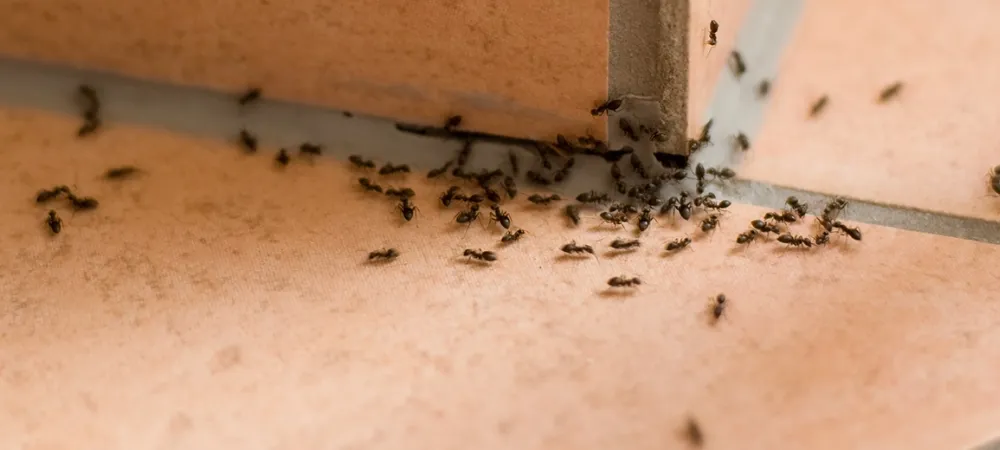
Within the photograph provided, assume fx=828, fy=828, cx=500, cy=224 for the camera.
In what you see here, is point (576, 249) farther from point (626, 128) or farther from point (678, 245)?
point (626, 128)

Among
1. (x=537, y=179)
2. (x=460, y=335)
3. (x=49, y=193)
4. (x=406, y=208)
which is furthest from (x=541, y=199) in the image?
(x=49, y=193)

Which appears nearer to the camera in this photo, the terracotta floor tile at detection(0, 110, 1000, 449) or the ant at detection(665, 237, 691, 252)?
the terracotta floor tile at detection(0, 110, 1000, 449)

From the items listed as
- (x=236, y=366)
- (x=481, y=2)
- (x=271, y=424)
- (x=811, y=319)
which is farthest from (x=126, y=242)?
(x=811, y=319)

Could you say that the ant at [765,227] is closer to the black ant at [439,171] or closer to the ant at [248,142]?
the black ant at [439,171]

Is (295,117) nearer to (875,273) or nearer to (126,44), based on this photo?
(126,44)

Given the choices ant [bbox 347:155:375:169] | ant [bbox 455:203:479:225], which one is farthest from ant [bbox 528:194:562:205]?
ant [bbox 347:155:375:169]

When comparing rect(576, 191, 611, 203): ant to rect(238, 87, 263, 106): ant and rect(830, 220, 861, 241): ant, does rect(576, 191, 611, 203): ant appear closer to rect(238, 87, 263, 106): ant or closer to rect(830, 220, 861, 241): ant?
rect(830, 220, 861, 241): ant

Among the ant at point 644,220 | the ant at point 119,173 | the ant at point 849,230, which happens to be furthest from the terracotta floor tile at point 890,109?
the ant at point 119,173
